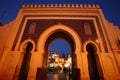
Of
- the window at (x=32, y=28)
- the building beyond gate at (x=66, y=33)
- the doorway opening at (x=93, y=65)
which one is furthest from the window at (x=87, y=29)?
the window at (x=32, y=28)

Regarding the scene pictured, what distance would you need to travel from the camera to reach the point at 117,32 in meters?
8.25

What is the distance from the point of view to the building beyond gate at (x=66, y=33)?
Answer: 22.2ft

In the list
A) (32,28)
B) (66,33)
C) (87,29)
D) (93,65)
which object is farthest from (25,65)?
(87,29)

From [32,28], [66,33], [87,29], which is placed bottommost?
[66,33]

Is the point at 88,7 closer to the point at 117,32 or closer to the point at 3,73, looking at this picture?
the point at 117,32

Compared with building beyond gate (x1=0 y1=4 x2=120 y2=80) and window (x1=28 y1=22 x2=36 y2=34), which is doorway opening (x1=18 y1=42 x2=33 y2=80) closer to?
building beyond gate (x1=0 y1=4 x2=120 y2=80)

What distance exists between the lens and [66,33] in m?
8.45

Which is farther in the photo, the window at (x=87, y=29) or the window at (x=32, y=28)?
the window at (x=32, y=28)

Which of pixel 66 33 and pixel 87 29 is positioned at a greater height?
pixel 87 29

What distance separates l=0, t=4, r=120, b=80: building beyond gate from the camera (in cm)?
675

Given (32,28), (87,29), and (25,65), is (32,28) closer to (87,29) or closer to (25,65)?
(25,65)

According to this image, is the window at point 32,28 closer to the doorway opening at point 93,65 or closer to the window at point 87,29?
the window at point 87,29

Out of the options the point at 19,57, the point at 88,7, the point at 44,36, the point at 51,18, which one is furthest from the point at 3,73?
the point at 88,7

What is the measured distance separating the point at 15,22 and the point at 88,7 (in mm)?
7189
